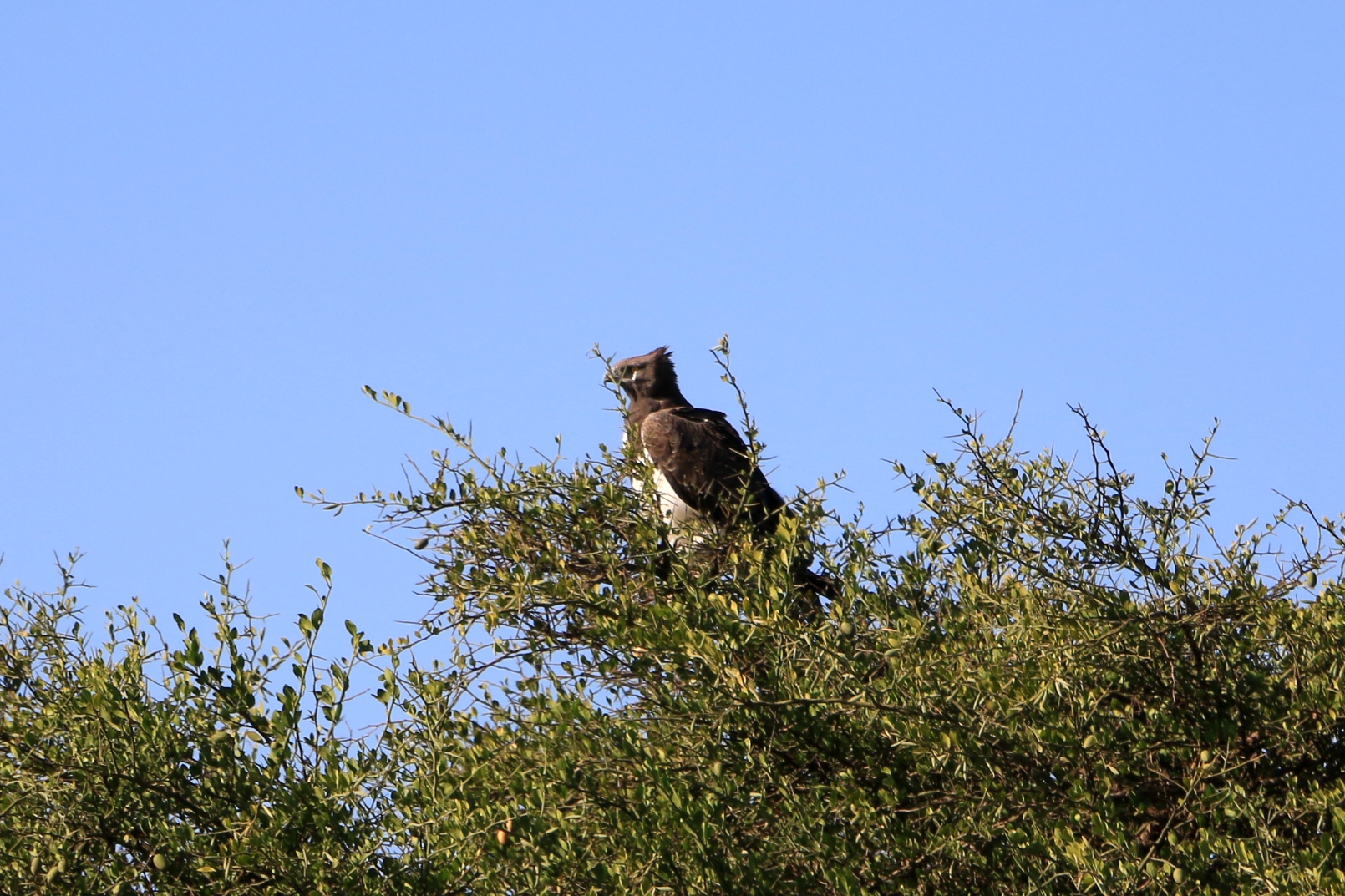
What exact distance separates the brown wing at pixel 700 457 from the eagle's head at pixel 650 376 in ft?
2.63

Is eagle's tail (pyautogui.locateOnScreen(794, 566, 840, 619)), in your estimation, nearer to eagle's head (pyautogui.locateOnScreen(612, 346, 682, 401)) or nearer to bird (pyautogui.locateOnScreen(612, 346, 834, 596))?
bird (pyautogui.locateOnScreen(612, 346, 834, 596))

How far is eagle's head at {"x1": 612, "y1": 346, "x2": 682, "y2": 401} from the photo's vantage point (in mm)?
9656

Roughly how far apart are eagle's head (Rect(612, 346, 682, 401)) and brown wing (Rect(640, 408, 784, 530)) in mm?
800

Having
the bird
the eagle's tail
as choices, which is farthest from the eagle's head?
the eagle's tail

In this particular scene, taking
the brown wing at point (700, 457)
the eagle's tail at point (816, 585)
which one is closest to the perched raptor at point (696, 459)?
the brown wing at point (700, 457)

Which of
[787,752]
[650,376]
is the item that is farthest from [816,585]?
[650,376]

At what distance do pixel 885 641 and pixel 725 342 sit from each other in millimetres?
1275

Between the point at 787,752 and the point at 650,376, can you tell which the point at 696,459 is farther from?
the point at 787,752

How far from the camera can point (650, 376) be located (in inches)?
381

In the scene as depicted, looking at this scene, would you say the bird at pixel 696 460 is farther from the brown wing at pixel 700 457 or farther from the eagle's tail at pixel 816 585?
the eagle's tail at pixel 816 585

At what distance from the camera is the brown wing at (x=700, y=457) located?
7.94 m

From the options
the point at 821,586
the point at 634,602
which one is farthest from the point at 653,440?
the point at 634,602

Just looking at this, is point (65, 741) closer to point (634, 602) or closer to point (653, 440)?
point (634, 602)

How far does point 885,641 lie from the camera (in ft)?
15.2
